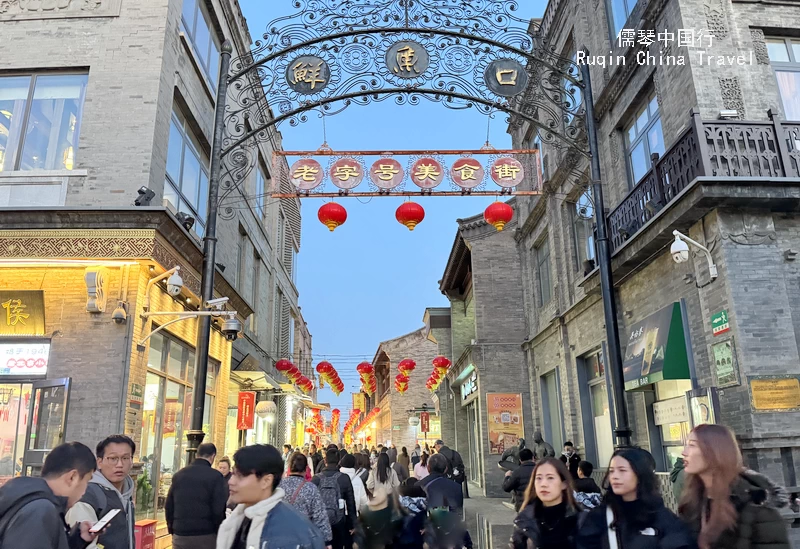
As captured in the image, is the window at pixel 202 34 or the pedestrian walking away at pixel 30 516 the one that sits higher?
the window at pixel 202 34

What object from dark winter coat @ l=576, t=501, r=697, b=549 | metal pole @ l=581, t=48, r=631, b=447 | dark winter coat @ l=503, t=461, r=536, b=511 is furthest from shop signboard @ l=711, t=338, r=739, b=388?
dark winter coat @ l=576, t=501, r=697, b=549

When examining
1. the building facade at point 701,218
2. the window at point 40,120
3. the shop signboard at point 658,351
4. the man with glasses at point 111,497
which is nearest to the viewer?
the man with glasses at point 111,497

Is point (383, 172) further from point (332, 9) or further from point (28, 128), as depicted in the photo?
point (28, 128)

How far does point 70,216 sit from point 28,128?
106 inches

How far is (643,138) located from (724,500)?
986 centimetres

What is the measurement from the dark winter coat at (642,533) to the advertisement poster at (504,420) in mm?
16719

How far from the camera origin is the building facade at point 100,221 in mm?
9359

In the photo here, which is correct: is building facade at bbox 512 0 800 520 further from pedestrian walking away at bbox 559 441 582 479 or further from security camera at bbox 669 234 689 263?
pedestrian walking away at bbox 559 441 582 479

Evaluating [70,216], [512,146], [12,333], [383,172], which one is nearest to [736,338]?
[383,172]

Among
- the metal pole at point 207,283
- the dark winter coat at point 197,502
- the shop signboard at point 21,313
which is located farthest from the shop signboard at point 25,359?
the dark winter coat at point 197,502

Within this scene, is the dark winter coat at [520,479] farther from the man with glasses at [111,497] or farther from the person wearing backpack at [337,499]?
the man with glasses at [111,497]

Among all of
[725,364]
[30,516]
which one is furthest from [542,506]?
[725,364]

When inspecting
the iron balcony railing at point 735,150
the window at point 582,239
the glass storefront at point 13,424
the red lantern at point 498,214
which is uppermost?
the window at point 582,239

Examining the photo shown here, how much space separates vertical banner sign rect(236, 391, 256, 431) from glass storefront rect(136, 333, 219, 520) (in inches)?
204
